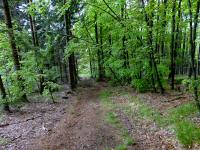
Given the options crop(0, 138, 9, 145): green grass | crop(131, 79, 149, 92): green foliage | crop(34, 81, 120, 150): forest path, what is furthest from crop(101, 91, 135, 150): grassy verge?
crop(0, 138, 9, 145): green grass

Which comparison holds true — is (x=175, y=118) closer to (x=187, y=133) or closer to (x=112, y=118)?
(x=187, y=133)

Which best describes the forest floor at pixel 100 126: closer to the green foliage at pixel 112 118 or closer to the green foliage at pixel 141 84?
the green foliage at pixel 112 118

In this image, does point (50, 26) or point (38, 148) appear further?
point (50, 26)

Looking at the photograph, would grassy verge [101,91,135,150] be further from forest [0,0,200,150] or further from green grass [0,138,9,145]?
green grass [0,138,9,145]

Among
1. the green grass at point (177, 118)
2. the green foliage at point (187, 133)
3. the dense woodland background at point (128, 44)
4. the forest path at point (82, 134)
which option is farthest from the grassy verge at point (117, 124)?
the dense woodland background at point (128, 44)

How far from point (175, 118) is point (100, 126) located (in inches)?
112

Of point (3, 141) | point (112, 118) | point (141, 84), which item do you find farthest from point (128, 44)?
point (3, 141)

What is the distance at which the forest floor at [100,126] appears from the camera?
7.57m

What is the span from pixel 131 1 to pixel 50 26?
43.3 ft

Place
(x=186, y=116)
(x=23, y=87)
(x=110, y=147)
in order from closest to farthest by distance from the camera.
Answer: (x=110, y=147)
(x=186, y=116)
(x=23, y=87)

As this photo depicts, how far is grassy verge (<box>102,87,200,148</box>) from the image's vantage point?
677 centimetres

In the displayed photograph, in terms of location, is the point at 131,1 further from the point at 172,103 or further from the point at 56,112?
the point at 56,112

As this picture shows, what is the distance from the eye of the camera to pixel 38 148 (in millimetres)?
7660

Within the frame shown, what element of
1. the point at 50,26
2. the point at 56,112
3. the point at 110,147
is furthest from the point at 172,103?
the point at 50,26
